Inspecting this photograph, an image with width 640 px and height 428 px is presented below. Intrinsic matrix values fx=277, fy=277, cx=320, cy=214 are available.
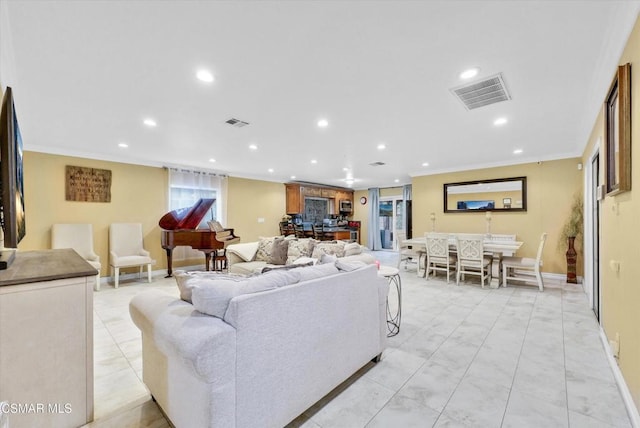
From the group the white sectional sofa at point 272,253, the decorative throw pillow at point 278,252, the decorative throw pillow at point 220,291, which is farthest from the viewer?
the decorative throw pillow at point 278,252

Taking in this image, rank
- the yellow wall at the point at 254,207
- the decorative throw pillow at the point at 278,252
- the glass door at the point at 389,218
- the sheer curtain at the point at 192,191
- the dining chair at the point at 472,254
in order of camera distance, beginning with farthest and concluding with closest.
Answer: the glass door at the point at 389,218
the yellow wall at the point at 254,207
the sheer curtain at the point at 192,191
the dining chair at the point at 472,254
the decorative throw pillow at the point at 278,252

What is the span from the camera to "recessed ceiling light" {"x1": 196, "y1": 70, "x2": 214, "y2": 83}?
232 centimetres

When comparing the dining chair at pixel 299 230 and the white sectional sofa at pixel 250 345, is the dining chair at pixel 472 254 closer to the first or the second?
the white sectional sofa at pixel 250 345

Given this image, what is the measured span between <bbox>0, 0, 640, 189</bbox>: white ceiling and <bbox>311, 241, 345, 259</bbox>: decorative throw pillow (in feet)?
5.23

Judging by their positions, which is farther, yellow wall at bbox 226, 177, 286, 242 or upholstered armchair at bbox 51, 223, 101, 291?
yellow wall at bbox 226, 177, 286, 242

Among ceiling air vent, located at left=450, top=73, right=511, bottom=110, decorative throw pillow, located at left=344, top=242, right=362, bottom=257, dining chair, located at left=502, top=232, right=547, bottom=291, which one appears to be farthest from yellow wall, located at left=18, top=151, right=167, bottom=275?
dining chair, located at left=502, top=232, right=547, bottom=291

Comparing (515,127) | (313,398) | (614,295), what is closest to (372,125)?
(515,127)

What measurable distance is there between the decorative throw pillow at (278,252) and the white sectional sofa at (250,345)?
100.0 inches

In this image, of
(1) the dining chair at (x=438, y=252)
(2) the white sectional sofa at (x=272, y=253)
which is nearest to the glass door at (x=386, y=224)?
(1) the dining chair at (x=438, y=252)

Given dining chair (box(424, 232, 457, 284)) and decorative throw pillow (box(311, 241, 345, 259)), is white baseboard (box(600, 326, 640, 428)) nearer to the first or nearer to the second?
decorative throw pillow (box(311, 241, 345, 259))

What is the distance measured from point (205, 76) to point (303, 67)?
86 cm

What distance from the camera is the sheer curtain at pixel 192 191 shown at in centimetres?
609

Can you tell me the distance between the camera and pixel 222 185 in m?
6.86

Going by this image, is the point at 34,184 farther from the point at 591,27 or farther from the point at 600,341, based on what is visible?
the point at 600,341
